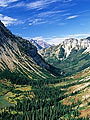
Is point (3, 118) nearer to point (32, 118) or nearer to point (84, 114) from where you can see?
point (32, 118)

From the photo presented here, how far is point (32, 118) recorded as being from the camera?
19900 cm

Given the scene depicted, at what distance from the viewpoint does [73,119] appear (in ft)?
619

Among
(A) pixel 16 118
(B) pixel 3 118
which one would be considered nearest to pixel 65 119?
(A) pixel 16 118

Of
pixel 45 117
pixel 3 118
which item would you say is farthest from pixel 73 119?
pixel 3 118

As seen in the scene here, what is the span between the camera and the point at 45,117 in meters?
199

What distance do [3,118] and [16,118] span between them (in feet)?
42.5

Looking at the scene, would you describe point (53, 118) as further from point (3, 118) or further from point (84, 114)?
point (3, 118)

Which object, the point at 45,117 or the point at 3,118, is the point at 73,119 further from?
the point at 3,118

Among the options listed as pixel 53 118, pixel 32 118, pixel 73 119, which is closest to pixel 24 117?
pixel 32 118

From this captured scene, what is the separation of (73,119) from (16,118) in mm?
48737

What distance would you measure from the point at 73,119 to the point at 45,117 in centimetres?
2559

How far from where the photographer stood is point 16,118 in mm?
195125

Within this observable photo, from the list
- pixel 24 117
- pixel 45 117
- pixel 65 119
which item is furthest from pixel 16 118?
pixel 65 119

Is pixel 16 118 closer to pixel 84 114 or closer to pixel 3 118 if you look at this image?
pixel 3 118
